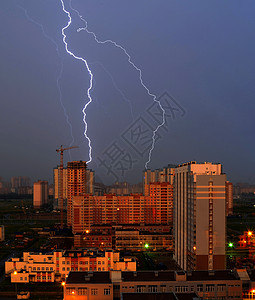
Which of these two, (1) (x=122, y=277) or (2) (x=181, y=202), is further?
(2) (x=181, y=202)

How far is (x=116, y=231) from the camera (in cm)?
1439

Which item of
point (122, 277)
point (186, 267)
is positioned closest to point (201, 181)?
point (186, 267)

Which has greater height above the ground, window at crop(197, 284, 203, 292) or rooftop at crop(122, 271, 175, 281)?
rooftop at crop(122, 271, 175, 281)

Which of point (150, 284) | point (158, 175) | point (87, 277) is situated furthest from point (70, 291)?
point (158, 175)

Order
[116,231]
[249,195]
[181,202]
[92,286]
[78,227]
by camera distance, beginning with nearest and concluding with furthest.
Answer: [92,286]
[181,202]
[116,231]
[78,227]
[249,195]

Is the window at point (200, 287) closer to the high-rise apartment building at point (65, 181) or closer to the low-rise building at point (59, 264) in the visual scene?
the low-rise building at point (59, 264)

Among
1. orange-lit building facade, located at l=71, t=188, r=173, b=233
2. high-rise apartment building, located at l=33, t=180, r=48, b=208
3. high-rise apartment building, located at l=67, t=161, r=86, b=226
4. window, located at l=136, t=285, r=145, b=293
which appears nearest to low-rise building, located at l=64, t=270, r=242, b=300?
window, located at l=136, t=285, r=145, b=293

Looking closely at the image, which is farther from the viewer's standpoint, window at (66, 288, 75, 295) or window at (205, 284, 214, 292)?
window at (205, 284, 214, 292)

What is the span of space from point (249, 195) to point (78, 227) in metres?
41.0

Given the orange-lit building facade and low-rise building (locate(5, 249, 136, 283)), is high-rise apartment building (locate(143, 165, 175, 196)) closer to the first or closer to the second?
the orange-lit building facade

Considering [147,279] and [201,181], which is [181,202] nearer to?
[201,181]

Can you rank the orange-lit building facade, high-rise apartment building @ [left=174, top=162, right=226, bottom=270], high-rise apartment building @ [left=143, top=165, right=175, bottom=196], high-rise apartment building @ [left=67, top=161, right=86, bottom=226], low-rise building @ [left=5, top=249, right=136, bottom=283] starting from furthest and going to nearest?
high-rise apartment building @ [left=143, top=165, right=175, bottom=196] < high-rise apartment building @ [left=67, top=161, right=86, bottom=226] < the orange-lit building facade < low-rise building @ [left=5, top=249, right=136, bottom=283] < high-rise apartment building @ [left=174, top=162, right=226, bottom=270]

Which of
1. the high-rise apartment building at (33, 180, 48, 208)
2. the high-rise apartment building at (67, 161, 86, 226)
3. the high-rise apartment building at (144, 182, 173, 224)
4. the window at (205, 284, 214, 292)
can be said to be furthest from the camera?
the high-rise apartment building at (33, 180, 48, 208)

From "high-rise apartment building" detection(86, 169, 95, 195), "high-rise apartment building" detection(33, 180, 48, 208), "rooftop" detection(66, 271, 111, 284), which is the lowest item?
"high-rise apartment building" detection(33, 180, 48, 208)
